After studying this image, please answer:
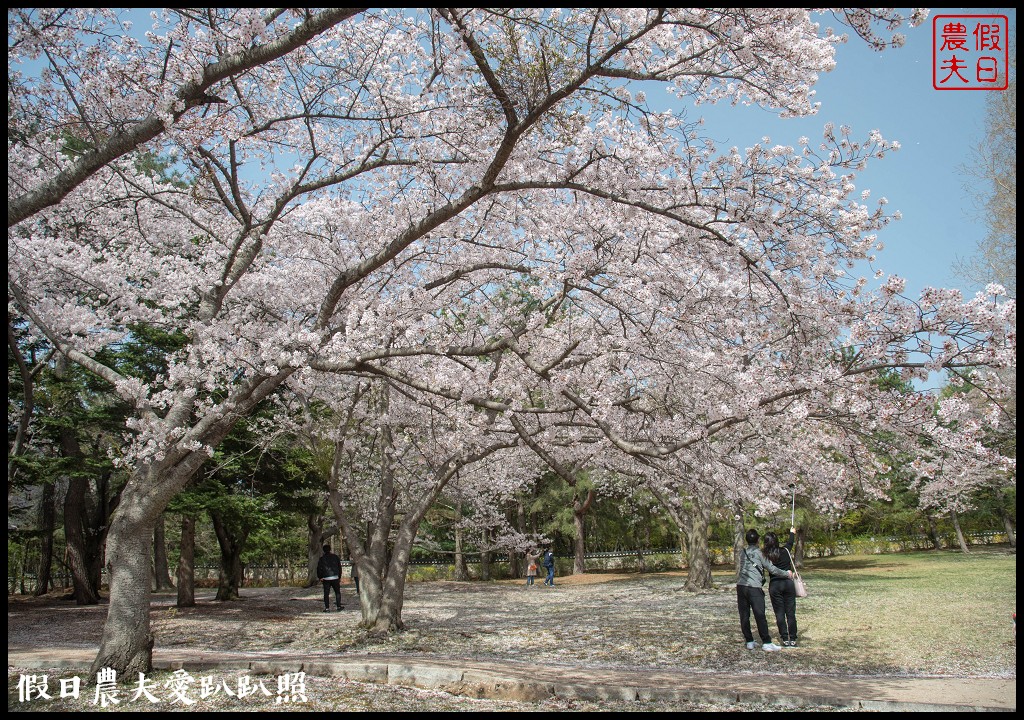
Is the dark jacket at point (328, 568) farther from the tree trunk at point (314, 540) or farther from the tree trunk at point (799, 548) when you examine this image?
the tree trunk at point (799, 548)

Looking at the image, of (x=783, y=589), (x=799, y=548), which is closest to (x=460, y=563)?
(x=799, y=548)

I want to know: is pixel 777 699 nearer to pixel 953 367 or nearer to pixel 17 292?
pixel 953 367

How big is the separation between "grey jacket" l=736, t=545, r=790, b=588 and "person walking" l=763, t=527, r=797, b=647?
0.28 feet

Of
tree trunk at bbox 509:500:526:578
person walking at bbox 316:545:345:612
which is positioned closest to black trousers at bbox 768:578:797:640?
person walking at bbox 316:545:345:612

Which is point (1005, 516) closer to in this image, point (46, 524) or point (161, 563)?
point (161, 563)

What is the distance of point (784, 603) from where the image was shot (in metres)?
8.23

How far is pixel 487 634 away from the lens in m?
10.6

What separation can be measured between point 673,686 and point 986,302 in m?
4.01

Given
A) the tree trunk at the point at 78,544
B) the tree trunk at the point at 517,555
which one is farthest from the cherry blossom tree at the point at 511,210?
the tree trunk at the point at 517,555

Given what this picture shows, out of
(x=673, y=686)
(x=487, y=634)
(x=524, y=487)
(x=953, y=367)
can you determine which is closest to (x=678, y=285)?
(x=953, y=367)

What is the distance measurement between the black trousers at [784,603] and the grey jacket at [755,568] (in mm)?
133

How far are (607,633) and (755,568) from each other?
10.1 ft

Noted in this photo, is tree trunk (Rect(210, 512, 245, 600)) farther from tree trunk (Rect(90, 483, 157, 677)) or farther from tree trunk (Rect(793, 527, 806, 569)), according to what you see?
tree trunk (Rect(793, 527, 806, 569))

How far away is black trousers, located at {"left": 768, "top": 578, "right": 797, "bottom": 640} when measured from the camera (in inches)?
319
